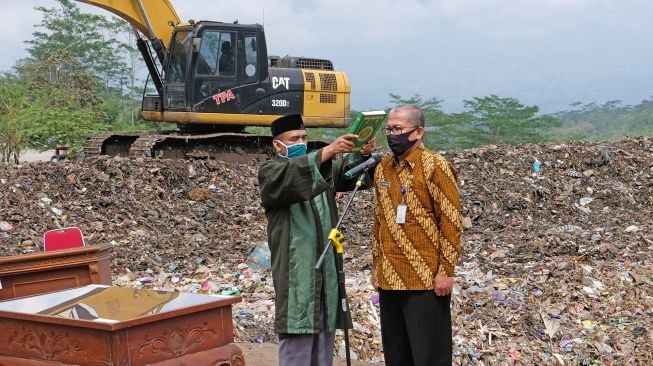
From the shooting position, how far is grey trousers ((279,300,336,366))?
3.96 m

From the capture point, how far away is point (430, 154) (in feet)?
13.5

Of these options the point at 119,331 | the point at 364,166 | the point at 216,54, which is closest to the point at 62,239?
the point at 119,331

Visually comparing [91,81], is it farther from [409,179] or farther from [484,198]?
[409,179]

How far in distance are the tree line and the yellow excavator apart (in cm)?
549

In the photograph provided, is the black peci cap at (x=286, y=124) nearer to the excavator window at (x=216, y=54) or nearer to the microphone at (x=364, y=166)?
the microphone at (x=364, y=166)

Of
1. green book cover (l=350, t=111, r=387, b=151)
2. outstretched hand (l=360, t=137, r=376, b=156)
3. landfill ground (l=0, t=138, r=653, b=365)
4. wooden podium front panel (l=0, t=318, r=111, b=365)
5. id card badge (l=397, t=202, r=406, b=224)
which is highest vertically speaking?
green book cover (l=350, t=111, r=387, b=151)

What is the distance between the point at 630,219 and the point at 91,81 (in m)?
19.6

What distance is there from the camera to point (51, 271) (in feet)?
14.4

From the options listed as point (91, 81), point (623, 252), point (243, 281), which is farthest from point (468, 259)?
point (91, 81)

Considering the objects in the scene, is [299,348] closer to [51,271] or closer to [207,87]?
[51,271]

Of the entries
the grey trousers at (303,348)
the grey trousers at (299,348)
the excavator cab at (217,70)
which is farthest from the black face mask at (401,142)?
the excavator cab at (217,70)

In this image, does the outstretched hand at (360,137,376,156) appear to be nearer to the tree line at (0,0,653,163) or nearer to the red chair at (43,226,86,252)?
the red chair at (43,226,86,252)

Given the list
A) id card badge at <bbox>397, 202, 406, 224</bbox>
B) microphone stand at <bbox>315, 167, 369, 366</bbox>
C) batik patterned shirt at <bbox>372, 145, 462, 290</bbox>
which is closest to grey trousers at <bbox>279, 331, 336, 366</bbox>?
microphone stand at <bbox>315, 167, 369, 366</bbox>

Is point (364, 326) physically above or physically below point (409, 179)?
below
